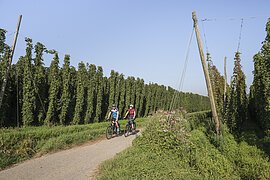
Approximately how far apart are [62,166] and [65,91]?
11.3 metres

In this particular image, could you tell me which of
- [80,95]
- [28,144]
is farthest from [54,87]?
[28,144]

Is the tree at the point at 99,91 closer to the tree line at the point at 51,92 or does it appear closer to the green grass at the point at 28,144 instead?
the tree line at the point at 51,92

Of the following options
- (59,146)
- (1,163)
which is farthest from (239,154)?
(1,163)

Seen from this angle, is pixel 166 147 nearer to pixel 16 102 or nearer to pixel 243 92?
pixel 16 102

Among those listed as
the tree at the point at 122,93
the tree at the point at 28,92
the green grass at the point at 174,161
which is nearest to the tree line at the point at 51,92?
the tree at the point at 28,92

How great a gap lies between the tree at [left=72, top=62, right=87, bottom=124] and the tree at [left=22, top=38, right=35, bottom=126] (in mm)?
4094

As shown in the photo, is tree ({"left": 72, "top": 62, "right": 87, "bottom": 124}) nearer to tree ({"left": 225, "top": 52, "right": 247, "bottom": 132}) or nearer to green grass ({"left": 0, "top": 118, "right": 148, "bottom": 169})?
green grass ({"left": 0, "top": 118, "right": 148, "bottom": 169})

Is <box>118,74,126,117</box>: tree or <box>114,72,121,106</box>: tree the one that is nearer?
<box>114,72,121,106</box>: tree

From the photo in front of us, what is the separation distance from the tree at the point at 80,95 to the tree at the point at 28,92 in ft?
13.4

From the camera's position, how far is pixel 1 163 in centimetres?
781

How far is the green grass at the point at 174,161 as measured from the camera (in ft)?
20.2

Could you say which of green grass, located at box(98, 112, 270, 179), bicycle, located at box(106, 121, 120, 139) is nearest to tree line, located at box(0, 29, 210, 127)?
green grass, located at box(98, 112, 270, 179)

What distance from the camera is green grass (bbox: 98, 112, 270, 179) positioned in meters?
6.14

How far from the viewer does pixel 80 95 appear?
65.8 ft
